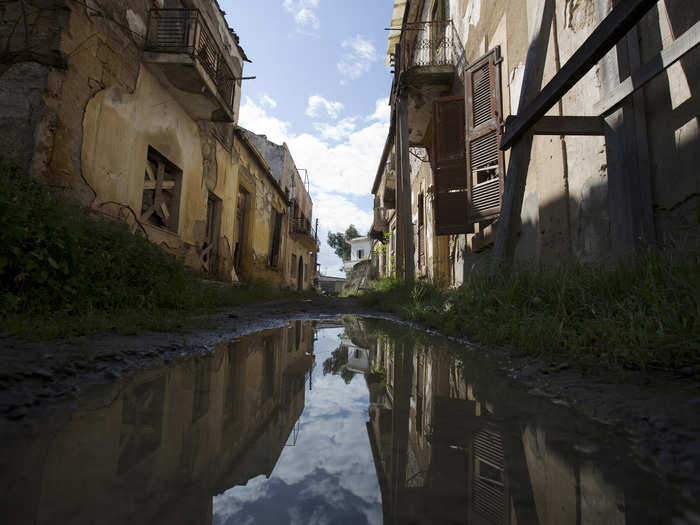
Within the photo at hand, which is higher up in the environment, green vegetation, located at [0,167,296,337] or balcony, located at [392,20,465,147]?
balcony, located at [392,20,465,147]

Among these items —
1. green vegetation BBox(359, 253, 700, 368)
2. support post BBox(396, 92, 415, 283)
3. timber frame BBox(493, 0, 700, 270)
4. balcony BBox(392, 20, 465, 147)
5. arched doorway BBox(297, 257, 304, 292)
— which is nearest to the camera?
green vegetation BBox(359, 253, 700, 368)

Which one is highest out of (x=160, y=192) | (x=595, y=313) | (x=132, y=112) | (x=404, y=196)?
(x=132, y=112)

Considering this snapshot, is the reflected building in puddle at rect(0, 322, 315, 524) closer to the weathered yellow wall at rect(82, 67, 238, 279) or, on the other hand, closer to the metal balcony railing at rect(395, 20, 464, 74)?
the weathered yellow wall at rect(82, 67, 238, 279)

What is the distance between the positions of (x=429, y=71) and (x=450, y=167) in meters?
1.99

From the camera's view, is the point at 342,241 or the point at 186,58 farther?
the point at 342,241

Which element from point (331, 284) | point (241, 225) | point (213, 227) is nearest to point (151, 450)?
point (213, 227)

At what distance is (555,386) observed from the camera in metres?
1.38

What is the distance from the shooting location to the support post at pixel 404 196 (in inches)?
261

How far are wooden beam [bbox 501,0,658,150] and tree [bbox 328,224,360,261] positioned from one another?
46.3 metres

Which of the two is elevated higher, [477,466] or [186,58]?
[186,58]

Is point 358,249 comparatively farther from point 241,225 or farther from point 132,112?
point 132,112

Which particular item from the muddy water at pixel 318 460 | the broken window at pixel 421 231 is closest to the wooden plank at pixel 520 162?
the muddy water at pixel 318 460

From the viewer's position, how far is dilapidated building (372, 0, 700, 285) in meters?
2.46

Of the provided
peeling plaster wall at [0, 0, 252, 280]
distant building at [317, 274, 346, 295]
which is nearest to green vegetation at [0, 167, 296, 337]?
peeling plaster wall at [0, 0, 252, 280]
